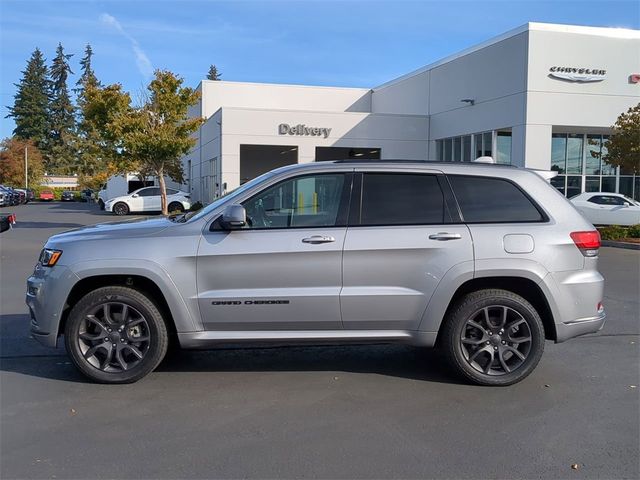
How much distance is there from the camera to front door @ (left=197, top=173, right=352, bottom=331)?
4961mm

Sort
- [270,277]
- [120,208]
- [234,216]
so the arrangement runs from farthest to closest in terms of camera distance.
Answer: [120,208] < [270,277] < [234,216]

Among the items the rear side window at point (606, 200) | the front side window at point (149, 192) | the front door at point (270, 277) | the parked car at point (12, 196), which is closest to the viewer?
the front door at point (270, 277)

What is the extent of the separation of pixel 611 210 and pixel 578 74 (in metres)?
5.71

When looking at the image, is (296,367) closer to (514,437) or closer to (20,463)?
(514,437)

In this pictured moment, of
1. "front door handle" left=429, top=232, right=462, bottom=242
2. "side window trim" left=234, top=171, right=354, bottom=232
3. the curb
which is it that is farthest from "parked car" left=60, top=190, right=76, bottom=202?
"front door handle" left=429, top=232, right=462, bottom=242

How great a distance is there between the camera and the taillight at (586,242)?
5191 mm

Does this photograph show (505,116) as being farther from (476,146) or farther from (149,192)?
(149,192)

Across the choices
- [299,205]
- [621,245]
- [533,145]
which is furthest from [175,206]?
[299,205]

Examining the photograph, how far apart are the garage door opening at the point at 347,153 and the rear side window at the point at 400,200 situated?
989 inches

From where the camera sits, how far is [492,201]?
528cm

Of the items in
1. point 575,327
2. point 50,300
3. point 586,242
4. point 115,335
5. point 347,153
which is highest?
point 347,153

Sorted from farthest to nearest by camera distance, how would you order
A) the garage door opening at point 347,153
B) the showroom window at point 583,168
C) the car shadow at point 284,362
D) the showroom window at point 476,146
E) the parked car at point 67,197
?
the parked car at point 67,197
the garage door opening at point 347,153
the showroom window at point 583,168
the showroom window at point 476,146
the car shadow at point 284,362

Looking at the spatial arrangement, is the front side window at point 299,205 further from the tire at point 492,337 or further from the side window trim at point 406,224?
the tire at point 492,337

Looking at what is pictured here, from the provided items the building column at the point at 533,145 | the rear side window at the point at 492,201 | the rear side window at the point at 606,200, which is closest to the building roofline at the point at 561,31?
the building column at the point at 533,145
